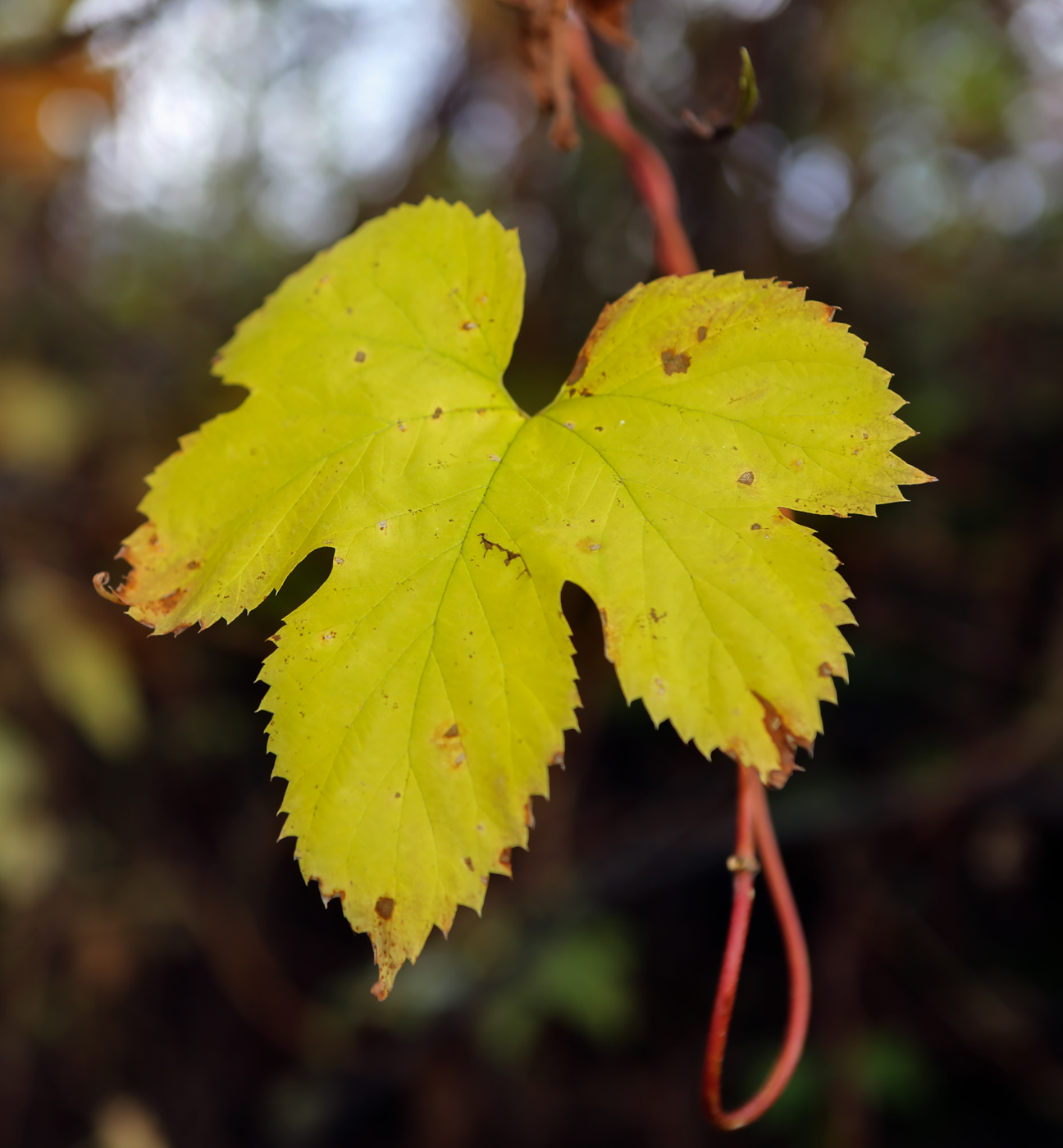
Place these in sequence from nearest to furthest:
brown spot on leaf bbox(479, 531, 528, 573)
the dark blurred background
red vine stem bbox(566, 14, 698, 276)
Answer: brown spot on leaf bbox(479, 531, 528, 573)
red vine stem bbox(566, 14, 698, 276)
the dark blurred background

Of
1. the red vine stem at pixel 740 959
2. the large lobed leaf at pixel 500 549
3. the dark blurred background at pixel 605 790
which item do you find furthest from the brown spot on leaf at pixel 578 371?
the dark blurred background at pixel 605 790

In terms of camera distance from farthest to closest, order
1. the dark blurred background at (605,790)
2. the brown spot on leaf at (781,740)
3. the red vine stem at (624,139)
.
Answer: the dark blurred background at (605,790)
the red vine stem at (624,139)
the brown spot on leaf at (781,740)

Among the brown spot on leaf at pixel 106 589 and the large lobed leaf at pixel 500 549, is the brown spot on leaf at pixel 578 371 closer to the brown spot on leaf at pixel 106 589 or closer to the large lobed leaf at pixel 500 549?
the large lobed leaf at pixel 500 549

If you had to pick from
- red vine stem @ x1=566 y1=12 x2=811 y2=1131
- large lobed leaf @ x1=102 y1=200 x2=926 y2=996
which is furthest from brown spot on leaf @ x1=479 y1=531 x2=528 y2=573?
red vine stem @ x1=566 y1=12 x2=811 y2=1131

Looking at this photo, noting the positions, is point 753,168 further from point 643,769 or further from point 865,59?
point 865,59

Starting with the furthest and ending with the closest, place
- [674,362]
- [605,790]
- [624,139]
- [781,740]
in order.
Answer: [605,790]
[624,139]
[674,362]
[781,740]

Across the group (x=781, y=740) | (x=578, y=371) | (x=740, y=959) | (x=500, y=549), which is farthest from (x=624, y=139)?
(x=740, y=959)

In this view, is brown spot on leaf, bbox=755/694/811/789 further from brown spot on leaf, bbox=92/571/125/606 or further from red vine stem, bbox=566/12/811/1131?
brown spot on leaf, bbox=92/571/125/606

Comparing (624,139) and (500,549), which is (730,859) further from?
(624,139)
